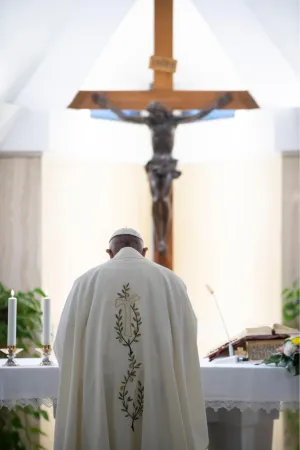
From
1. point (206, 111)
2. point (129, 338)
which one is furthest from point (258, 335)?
point (206, 111)

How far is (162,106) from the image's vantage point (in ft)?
22.3

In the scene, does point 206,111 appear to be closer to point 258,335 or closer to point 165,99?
point 165,99

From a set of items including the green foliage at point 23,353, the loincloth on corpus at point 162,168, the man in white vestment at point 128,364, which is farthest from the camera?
the loincloth on corpus at point 162,168

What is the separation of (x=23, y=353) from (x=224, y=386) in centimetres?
275

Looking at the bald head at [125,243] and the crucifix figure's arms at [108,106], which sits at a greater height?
the crucifix figure's arms at [108,106]

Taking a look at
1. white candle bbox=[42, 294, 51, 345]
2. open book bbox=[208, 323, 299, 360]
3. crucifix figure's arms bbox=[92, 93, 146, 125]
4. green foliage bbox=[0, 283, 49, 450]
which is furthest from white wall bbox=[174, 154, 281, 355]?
white candle bbox=[42, 294, 51, 345]

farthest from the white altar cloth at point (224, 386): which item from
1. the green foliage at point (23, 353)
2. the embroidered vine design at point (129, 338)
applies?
the green foliage at point (23, 353)

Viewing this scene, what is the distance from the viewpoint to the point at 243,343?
16.1 feet

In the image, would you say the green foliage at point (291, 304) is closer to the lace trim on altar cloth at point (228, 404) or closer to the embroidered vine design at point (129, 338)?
the lace trim on altar cloth at point (228, 404)

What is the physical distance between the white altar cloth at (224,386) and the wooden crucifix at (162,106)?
2343 mm

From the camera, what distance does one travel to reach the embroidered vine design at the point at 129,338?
415 cm

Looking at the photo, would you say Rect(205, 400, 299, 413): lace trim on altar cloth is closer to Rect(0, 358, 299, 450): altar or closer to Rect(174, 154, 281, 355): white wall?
Rect(0, 358, 299, 450): altar

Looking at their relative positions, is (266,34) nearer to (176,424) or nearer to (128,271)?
(128,271)

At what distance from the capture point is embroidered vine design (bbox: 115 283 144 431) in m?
4.15
